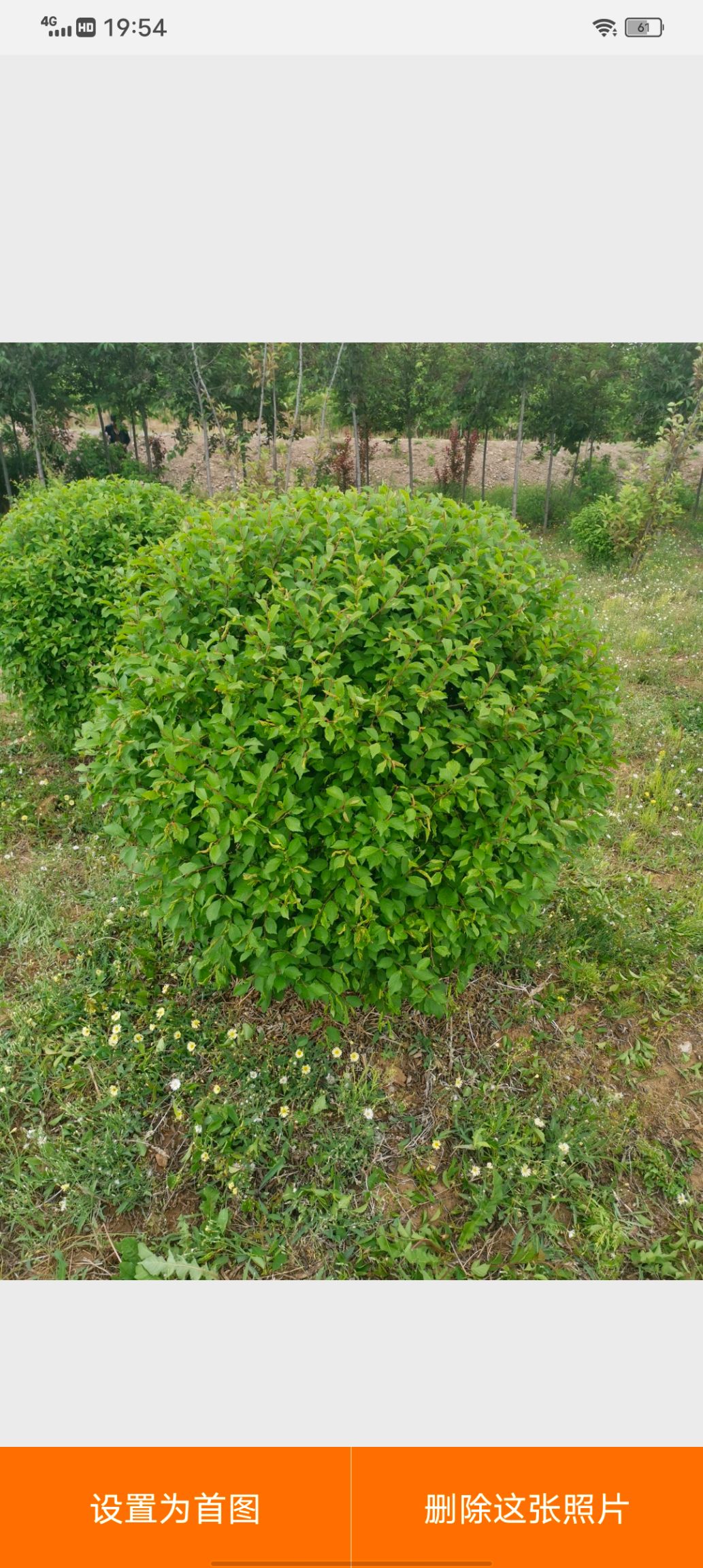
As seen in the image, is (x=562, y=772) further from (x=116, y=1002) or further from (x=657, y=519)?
(x=657, y=519)

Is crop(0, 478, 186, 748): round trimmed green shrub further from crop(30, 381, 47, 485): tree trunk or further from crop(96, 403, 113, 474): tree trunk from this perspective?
crop(96, 403, 113, 474): tree trunk

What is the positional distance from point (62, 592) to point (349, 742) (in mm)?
3260

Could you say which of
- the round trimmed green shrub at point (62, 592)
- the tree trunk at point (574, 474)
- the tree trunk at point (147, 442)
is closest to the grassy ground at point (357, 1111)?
the round trimmed green shrub at point (62, 592)

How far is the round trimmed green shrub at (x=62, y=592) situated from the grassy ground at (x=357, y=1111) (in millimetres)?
1481

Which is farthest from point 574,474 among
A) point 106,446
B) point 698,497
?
point 106,446

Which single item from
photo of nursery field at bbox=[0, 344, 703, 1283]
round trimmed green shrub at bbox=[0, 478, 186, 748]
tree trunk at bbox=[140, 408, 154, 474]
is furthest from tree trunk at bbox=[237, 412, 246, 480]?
photo of nursery field at bbox=[0, 344, 703, 1283]

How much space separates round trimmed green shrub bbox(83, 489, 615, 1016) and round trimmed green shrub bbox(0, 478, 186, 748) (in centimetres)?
213

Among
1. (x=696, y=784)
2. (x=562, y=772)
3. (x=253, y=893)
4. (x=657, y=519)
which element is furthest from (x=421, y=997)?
(x=657, y=519)

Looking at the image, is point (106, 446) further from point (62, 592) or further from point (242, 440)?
point (62, 592)

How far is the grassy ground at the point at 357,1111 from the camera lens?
2.69m

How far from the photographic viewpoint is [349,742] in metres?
2.48

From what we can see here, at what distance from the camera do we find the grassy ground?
2.69m

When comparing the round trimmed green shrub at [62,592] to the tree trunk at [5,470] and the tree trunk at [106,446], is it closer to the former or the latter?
the tree trunk at [5,470]

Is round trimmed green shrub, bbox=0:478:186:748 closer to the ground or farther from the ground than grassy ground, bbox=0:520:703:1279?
farther from the ground
